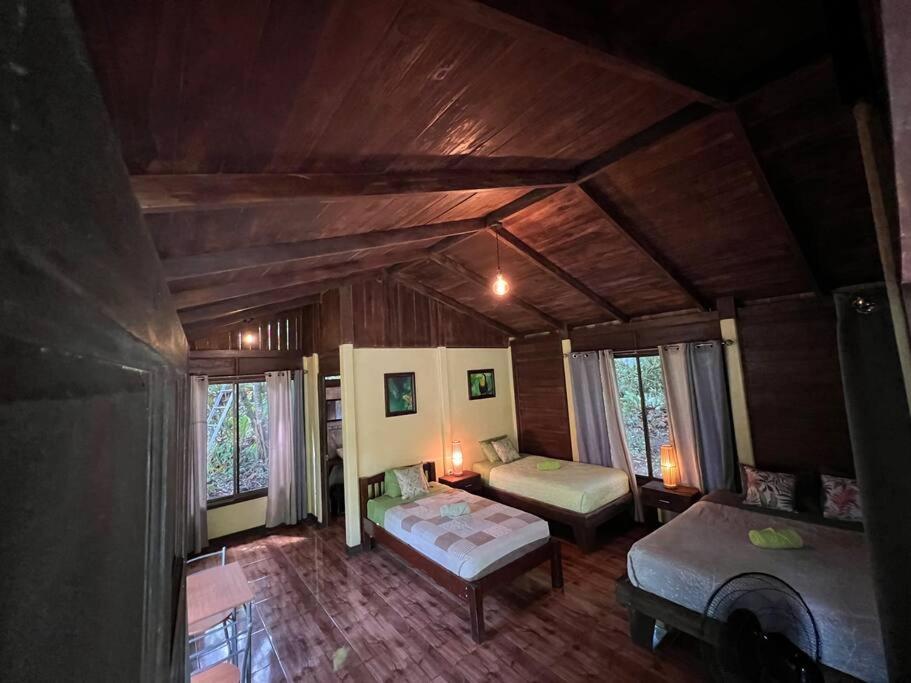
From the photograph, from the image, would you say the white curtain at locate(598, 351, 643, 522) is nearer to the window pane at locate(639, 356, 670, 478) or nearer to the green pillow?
the window pane at locate(639, 356, 670, 478)

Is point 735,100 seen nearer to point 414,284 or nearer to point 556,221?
point 556,221

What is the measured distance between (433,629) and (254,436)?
334 cm

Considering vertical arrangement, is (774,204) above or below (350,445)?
above

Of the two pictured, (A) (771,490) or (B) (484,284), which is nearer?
(A) (771,490)

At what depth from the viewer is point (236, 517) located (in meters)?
4.68

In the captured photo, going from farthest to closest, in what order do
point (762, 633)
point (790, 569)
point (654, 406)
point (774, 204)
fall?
point (654, 406) < point (774, 204) < point (790, 569) < point (762, 633)

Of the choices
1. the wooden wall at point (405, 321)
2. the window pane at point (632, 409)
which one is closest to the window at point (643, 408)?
the window pane at point (632, 409)

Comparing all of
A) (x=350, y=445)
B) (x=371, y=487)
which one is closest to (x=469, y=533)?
(x=371, y=487)

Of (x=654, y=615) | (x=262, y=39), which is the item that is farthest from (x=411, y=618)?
(x=262, y=39)

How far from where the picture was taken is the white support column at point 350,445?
4195 millimetres

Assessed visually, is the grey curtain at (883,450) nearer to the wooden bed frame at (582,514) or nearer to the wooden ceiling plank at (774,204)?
the wooden ceiling plank at (774,204)

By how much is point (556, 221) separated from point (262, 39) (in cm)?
267

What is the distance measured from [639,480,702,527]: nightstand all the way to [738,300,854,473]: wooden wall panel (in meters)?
0.68

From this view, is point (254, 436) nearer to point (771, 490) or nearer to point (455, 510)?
point (455, 510)
